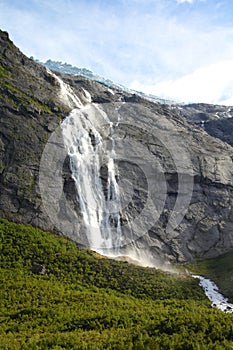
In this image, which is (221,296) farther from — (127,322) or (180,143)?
(180,143)

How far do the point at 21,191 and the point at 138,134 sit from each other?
27268mm

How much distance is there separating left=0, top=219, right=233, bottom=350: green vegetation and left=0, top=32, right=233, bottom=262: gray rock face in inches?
230

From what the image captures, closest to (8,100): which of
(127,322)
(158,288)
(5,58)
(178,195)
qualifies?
(5,58)

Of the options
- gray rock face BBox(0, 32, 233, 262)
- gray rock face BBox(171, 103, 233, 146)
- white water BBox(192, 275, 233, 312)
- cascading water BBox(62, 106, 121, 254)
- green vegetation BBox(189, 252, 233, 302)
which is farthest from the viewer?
gray rock face BBox(171, 103, 233, 146)

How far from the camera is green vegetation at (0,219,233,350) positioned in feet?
55.9

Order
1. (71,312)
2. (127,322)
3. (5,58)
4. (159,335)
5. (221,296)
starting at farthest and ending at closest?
(5,58) < (221,296) < (71,312) < (127,322) < (159,335)

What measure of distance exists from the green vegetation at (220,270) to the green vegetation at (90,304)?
4.06 metres

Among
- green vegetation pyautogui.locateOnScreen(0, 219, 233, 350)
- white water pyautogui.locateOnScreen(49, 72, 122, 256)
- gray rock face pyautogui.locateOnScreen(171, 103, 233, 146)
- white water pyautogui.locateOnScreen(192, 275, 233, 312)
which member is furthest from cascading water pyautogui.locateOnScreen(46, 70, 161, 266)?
gray rock face pyautogui.locateOnScreen(171, 103, 233, 146)

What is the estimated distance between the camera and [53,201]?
42250mm

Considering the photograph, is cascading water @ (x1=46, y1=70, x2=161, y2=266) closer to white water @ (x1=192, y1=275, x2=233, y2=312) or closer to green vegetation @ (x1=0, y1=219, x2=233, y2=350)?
green vegetation @ (x1=0, y1=219, x2=233, y2=350)

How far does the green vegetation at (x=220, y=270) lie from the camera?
39069mm

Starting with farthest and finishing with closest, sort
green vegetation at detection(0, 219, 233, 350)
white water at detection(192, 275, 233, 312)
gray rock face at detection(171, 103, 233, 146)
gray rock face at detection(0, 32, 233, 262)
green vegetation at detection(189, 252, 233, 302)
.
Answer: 1. gray rock face at detection(171, 103, 233, 146)
2. gray rock face at detection(0, 32, 233, 262)
3. green vegetation at detection(189, 252, 233, 302)
4. white water at detection(192, 275, 233, 312)
5. green vegetation at detection(0, 219, 233, 350)

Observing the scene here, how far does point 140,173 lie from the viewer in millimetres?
53719

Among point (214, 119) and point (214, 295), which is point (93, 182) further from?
point (214, 119)
